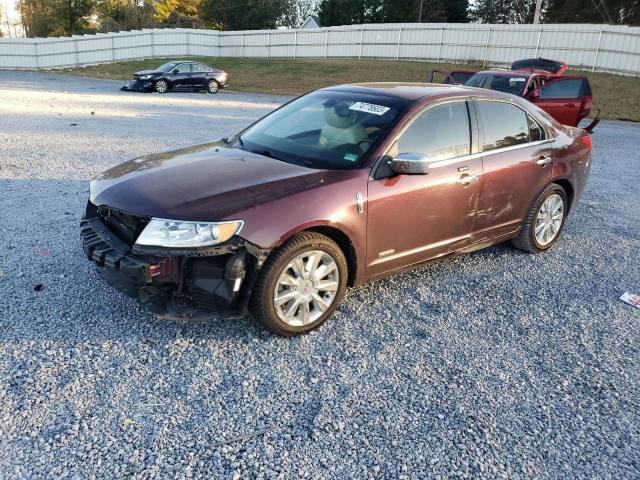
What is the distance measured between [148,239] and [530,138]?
12.2 feet

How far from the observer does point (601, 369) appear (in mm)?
3471

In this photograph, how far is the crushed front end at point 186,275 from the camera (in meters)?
3.22

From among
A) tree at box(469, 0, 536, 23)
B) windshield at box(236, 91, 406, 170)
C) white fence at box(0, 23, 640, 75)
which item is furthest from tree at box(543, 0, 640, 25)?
windshield at box(236, 91, 406, 170)

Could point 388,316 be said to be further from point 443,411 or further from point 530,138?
point 530,138

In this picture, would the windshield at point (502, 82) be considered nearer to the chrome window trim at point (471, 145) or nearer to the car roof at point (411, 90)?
the chrome window trim at point (471, 145)

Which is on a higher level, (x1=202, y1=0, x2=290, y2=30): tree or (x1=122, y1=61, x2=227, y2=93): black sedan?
(x1=202, y1=0, x2=290, y2=30): tree

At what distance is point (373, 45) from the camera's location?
103 feet

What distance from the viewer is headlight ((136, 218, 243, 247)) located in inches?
126

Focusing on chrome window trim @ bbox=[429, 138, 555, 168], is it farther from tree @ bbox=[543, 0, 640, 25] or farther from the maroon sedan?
tree @ bbox=[543, 0, 640, 25]

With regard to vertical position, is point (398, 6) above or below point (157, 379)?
above

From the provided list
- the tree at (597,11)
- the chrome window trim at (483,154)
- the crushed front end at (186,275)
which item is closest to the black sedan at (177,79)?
the chrome window trim at (483,154)

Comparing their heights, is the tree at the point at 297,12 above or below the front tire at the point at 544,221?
above

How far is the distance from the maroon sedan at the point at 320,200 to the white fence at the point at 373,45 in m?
24.8

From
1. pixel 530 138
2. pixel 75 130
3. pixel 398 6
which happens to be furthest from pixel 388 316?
pixel 398 6
